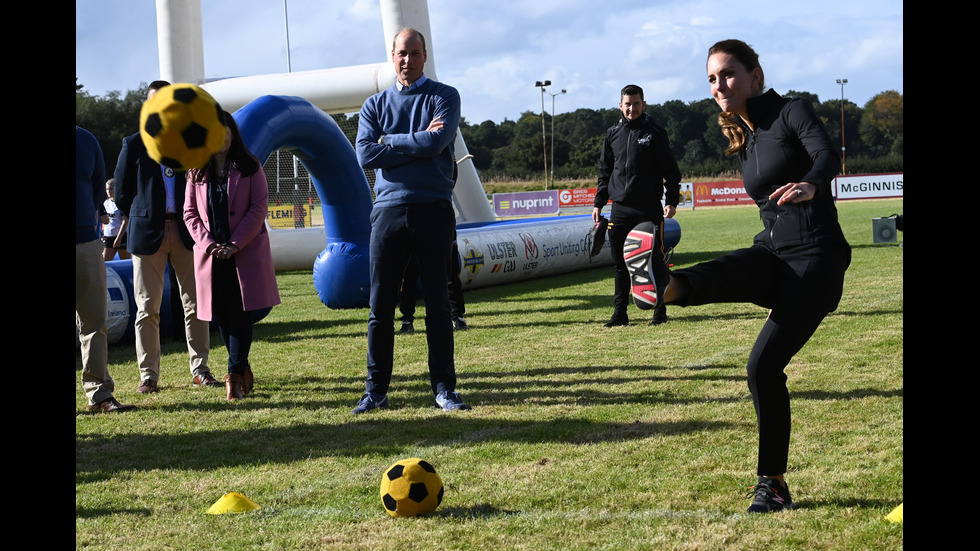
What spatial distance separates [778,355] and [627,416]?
5.78ft

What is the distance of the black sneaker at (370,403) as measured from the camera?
5.44 m

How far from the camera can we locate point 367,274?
1022 cm

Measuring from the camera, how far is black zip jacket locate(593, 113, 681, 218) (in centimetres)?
833

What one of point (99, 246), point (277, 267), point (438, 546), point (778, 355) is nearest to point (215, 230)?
point (99, 246)

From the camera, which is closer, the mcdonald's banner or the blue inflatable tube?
the blue inflatable tube

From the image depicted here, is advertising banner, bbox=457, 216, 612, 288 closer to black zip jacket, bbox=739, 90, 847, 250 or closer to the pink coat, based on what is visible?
the pink coat

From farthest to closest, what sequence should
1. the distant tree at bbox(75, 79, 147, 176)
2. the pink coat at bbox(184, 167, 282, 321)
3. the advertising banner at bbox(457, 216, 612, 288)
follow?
the distant tree at bbox(75, 79, 147, 176), the advertising banner at bbox(457, 216, 612, 288), the pink coat at bbox(184, 167, 282, 321)

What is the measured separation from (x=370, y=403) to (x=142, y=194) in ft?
7.20

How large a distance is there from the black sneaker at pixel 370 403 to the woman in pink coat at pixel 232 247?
0.95 m

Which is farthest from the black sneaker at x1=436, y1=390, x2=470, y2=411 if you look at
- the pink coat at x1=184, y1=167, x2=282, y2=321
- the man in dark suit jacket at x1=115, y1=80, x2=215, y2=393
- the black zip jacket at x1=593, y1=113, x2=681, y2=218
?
the black zip jacket at x1=593, y1=113, x2=681, y2=218

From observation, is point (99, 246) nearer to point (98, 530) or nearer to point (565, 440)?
point (98, 530)

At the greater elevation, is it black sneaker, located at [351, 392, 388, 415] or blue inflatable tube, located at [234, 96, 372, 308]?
blue inflatable tube, located at [234, 96, 372, 308]

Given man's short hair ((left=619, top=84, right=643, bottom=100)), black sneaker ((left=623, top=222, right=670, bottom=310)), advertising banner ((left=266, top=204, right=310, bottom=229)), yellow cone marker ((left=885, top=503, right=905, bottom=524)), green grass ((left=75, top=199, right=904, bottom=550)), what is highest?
man's short hair ((left=619, top=84, right=643, bottom=100))

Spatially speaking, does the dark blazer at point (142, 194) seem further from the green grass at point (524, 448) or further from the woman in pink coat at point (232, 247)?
the green grass at point (524, 448)
